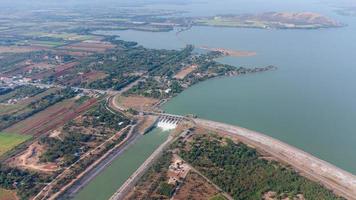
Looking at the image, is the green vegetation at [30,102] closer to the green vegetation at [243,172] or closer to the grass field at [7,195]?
the grass field at [7,195]

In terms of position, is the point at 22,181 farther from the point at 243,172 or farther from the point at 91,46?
the point at 91,46

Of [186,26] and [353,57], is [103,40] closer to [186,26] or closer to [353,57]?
[186,26]

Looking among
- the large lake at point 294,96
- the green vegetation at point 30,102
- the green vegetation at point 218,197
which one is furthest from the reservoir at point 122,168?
the green vegetation at point 30,102

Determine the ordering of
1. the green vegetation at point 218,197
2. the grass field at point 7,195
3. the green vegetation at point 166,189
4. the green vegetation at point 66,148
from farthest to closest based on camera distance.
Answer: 1. the green vegetation at point 66,148
2. the grass field at point 7,195
3. the green vegetation at point 166,189
4. the green vegetation at point 218,197

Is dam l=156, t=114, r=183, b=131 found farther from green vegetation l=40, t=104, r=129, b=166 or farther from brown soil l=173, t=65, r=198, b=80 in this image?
brown soil l=173, t=65, r=198, b=80

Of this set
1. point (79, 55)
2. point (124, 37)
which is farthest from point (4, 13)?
point (79, 55)

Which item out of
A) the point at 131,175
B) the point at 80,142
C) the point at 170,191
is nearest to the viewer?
the point at 170,191
